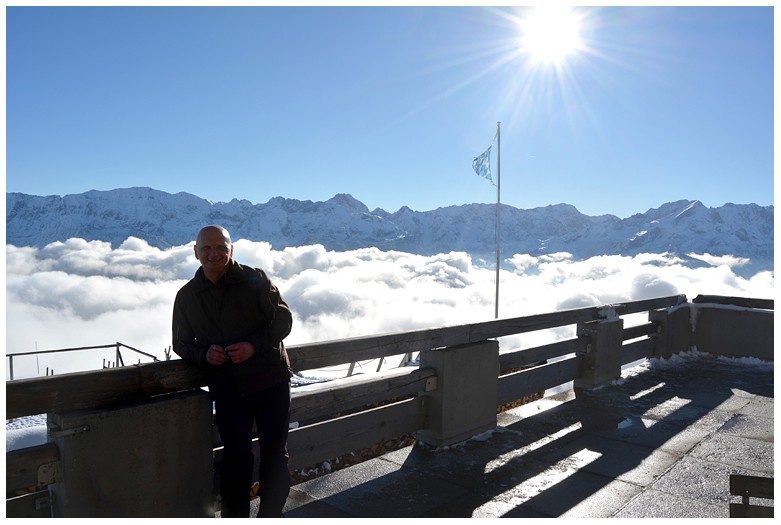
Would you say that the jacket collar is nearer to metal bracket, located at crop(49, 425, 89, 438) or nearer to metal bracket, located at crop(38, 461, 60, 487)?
metal bracket, located at crop(49, 425, 89, 438)

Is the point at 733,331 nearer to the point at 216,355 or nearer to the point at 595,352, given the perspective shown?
the point at 595,352

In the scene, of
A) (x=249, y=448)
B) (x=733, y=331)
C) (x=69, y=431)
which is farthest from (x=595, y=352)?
(x=69, y=431)

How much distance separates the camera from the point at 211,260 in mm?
3350

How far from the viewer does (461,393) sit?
215 inches

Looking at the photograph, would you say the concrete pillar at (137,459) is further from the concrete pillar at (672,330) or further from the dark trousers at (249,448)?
the concrete pillar at (672,330)

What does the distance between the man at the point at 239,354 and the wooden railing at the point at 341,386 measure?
1.00 ft

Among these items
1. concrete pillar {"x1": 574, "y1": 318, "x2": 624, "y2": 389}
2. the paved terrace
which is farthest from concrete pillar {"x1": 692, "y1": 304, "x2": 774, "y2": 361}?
concrete pillar {"x1": 574, "y1": 318, "x2": 624, "y2": 389}

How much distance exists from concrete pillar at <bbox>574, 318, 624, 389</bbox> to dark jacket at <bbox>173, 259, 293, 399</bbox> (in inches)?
197

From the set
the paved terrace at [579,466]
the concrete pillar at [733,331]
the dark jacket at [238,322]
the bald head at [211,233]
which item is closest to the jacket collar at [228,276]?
the dark jacket at [238,322]

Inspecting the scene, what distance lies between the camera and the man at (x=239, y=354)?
3357mm

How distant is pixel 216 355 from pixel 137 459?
2.41 ft

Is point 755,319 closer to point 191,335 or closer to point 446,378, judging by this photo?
point 446,378

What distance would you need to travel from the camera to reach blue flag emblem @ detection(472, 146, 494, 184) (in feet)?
97.5
